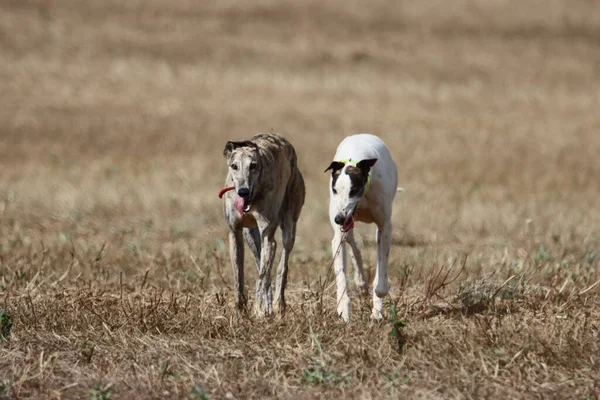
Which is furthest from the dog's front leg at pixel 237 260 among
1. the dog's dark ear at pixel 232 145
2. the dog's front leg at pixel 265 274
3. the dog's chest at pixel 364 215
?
the dog's chest at pixel 364 215

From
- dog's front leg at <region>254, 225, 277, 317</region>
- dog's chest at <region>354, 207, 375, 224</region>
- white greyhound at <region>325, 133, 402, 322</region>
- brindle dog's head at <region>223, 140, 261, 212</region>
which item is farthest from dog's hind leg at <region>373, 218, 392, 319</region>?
brindle dog's head at <region>223, 140, 261, 212</region>

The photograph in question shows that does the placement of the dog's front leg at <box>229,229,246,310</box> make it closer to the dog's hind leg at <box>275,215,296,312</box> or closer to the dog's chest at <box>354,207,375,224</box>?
the dog's hind leg at <box>275,215,296,312</box>

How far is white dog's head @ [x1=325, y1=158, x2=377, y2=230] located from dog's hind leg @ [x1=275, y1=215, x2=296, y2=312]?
3.18ft

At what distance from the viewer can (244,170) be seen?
25.9ft

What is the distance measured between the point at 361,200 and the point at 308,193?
9734mm

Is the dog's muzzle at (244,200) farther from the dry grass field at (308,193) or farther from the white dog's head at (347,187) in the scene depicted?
the dry grass field at (308,193)

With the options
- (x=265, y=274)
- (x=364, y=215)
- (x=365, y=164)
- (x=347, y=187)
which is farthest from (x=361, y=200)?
(x=265, y=274)

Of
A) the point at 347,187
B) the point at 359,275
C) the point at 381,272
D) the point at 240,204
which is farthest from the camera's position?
the point at 359,275

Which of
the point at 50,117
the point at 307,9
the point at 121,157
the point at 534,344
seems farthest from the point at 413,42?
the point at 534,344

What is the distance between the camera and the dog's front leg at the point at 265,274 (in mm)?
8344

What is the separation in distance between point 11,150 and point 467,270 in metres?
14.6

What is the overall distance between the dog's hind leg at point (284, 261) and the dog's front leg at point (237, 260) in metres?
0.32

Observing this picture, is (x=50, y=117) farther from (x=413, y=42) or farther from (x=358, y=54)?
(x=413, y=42)

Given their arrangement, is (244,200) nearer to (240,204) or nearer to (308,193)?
(240,204)
